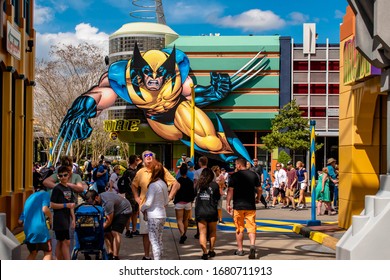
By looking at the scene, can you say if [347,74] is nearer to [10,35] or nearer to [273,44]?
[10,35]

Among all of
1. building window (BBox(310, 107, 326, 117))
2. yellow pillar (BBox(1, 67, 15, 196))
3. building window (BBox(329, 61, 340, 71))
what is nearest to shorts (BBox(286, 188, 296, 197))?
yellow pillar (BBox(1, 67, 15, 196))

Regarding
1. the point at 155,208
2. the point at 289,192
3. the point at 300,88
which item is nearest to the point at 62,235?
the point at 155,208

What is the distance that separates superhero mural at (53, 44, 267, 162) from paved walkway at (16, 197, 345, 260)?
2170cm

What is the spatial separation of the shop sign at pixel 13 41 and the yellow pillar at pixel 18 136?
1.44 meters

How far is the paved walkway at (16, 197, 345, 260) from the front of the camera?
11.5 meters

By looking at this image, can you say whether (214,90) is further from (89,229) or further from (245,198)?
(89,229)

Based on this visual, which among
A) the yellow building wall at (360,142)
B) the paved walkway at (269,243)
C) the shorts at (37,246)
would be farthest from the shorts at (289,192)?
the shorts at (37,246)

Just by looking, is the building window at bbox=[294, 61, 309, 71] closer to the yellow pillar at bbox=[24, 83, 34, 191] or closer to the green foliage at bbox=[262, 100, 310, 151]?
the green foliage at bbox=[262, 100, 310, 151]

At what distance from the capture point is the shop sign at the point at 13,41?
13633mm

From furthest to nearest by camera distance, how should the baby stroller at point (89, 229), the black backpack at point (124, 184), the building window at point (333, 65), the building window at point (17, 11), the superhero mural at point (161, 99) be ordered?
the building window at point (333, 65)
the superhero mural at point (161, 99)
the building window at point (17, 11)
the black backpack at point (124, 184)
the baby stroller at point (89, 229)

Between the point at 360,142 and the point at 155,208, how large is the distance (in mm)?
6426

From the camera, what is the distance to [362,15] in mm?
7656

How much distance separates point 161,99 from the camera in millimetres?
40312

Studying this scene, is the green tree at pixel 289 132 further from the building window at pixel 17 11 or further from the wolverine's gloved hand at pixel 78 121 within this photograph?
the building window at pixel 17 11
